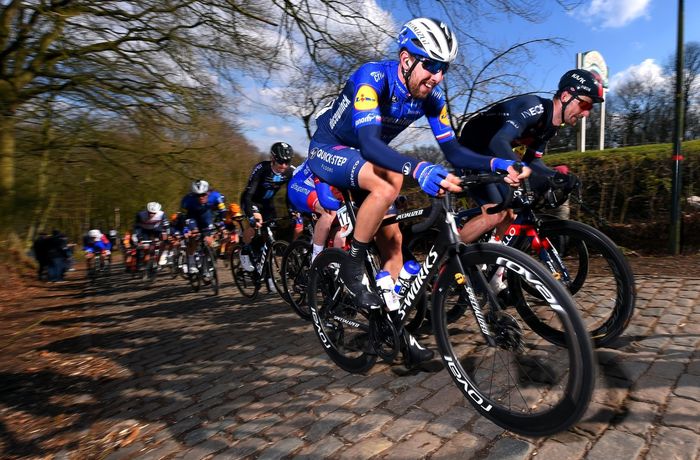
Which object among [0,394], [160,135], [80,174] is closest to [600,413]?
[0,394]

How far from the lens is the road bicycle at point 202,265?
7.75 meters

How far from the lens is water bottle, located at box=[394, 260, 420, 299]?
9.15 ft

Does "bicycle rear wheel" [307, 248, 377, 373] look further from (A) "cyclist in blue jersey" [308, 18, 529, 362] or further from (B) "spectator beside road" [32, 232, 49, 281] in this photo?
(B) "spectator beside road" [32, 232, 49, 281]

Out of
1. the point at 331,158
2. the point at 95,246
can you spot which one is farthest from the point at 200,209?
the point at 95,246

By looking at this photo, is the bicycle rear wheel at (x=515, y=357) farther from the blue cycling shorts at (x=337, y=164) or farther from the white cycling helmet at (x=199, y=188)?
the white cycling helmet at (x=199, y=188)

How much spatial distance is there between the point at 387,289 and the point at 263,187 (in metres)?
4.12

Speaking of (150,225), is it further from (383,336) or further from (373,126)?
(373,126)

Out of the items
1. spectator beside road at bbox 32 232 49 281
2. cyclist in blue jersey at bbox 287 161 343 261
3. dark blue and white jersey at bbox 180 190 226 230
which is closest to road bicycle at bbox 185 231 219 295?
dark blue and white jersey at bbox 180 190 226 230

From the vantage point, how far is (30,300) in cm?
964

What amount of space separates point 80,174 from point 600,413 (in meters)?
14.0

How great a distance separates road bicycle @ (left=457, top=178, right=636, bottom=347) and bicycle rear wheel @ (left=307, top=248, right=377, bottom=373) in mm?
1075

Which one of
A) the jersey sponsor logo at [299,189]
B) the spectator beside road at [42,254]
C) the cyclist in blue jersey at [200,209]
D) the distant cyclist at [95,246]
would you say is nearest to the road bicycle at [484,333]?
the jersey sponsor logo at [299,189]

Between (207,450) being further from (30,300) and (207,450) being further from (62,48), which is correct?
(62,48)

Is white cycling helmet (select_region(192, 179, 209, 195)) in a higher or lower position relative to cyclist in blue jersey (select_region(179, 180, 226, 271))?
higher
